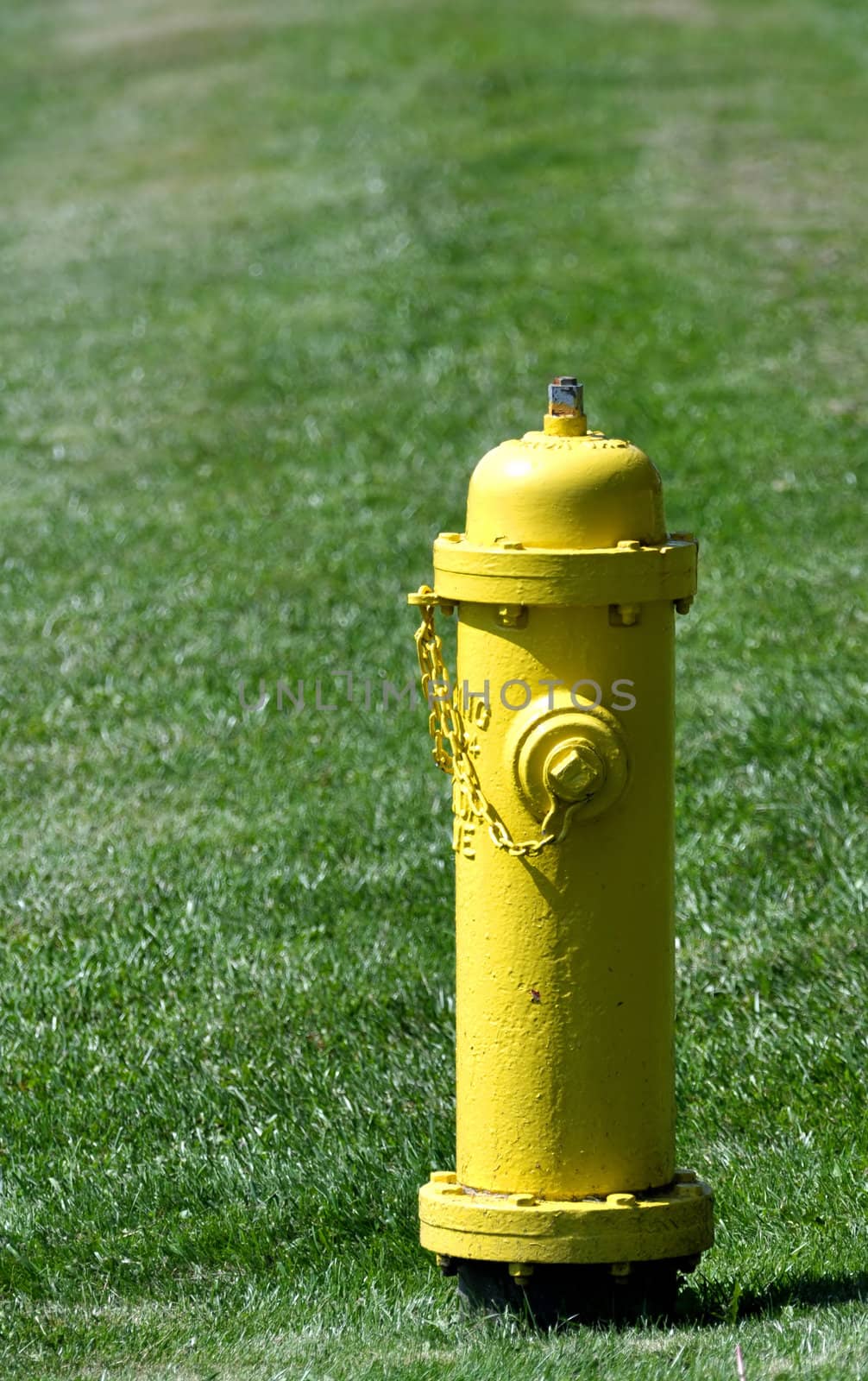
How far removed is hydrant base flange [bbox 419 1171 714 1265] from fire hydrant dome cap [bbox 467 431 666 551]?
115 cm

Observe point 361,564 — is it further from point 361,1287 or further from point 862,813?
point 361,1287

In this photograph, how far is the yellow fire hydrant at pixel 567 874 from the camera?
10.6 ft

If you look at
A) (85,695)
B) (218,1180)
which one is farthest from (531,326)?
(218,1180)

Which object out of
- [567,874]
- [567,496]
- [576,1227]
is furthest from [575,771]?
[576,1227]

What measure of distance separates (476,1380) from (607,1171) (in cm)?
45

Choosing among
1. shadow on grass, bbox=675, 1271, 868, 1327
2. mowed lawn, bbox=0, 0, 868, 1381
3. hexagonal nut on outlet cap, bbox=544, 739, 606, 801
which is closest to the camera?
hexagonal nut on outlet cap, bbox=544, 739, 606, 801

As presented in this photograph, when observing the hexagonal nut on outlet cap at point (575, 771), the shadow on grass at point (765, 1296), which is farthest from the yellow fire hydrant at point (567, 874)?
the shadow on grass at point (765, 1296)

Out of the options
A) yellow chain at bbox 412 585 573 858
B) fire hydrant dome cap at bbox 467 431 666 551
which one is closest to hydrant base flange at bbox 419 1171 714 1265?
yellow chain at bbox 412 585 573 858

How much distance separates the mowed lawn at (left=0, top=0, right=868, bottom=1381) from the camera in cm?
380

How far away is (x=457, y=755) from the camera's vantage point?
3.39m

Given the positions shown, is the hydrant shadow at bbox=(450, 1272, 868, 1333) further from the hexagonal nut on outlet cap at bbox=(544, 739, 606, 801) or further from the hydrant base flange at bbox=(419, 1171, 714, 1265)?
the hexagonal nut on outlet cap at bbox=(544, 739, 606, 801)

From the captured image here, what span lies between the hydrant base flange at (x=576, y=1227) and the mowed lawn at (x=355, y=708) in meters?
0.15

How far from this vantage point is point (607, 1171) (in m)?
3.30

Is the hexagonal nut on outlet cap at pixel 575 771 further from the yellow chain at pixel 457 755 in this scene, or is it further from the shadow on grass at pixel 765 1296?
the shadow on grass at pixel 765 1296
